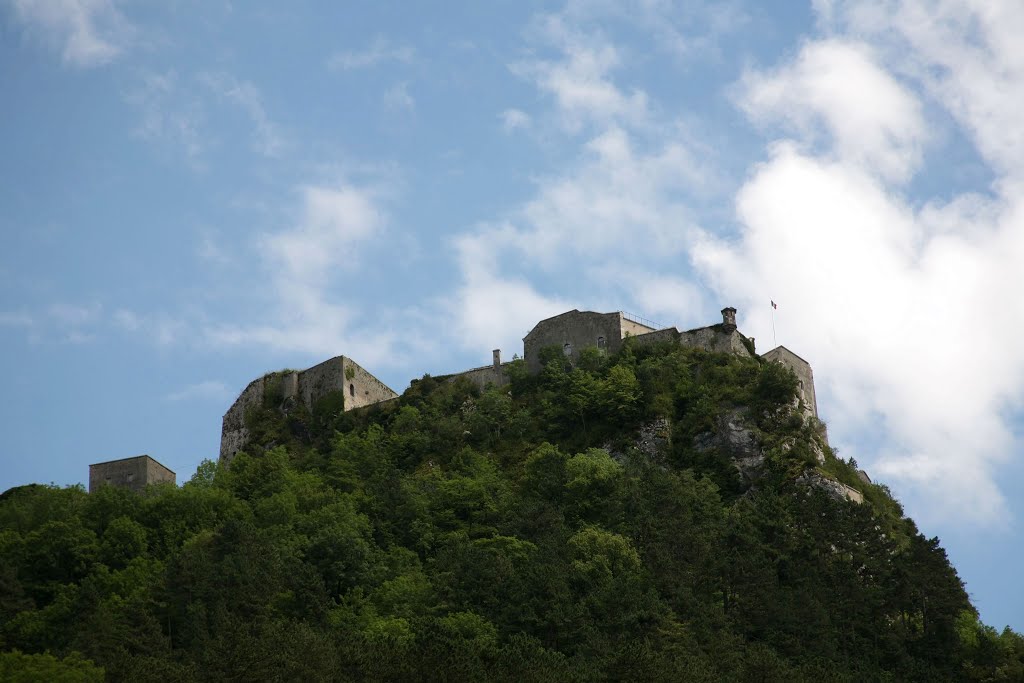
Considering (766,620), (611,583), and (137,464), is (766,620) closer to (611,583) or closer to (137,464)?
(611,583)

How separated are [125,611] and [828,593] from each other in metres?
26.0

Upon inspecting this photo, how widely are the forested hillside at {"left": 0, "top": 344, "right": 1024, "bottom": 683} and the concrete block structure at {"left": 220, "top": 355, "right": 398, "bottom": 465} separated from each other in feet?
17.3

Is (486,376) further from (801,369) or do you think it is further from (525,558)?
(525,558)

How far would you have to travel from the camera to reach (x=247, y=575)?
185 ft

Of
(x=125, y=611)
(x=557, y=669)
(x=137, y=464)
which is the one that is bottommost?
(x=557, y=669)

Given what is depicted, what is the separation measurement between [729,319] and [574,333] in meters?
8.05

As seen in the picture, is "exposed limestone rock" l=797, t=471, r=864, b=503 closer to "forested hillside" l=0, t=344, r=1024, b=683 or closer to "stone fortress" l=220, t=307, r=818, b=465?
"forested hillside" l=0, t=344, r=1024, b=683

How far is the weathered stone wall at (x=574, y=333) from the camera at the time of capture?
78750 mm

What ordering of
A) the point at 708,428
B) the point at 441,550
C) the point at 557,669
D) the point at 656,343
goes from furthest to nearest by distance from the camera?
1. the point at 656,343
2. the point at 708,428
3. the point at 441,550
4. the point at 557,669

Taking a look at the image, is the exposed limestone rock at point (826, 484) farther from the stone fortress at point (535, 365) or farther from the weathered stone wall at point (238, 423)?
the weathered stone wall at point (238, 423)

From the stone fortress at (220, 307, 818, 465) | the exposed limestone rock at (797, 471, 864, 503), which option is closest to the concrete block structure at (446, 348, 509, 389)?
the stone fortress at (220, 307, 818, 465)

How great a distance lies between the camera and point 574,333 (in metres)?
79.5

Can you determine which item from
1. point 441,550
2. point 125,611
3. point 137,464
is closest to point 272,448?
point 137,464

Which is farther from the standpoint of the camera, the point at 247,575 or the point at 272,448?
the point at 272,448
